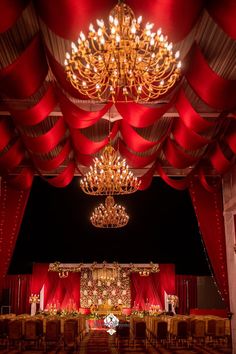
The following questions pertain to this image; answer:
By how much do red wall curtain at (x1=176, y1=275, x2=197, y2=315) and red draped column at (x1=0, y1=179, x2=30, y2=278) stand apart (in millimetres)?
9950

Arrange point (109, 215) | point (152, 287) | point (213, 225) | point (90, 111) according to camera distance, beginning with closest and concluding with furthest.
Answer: point (90, 111) < point (109, 215) < point (213, 225) < point (152, 287)

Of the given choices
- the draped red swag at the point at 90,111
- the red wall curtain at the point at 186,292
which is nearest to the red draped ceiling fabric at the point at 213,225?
the draped red swag at the point at 90,111

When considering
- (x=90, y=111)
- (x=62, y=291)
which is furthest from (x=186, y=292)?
(x=90, y=111)

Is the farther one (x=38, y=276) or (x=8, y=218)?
(x=38, y=276)

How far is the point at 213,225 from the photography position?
39.5ft

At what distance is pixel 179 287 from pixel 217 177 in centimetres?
808

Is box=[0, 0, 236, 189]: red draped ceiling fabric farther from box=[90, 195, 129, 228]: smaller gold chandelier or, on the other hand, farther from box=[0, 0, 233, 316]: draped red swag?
box=[90, 195, 129, 228]: smaller gold chandelier

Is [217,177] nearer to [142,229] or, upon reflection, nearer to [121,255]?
[142,229]

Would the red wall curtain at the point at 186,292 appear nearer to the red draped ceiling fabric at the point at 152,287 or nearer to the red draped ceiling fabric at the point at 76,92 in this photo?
the red draped ceiling fabric at the point at 152,287

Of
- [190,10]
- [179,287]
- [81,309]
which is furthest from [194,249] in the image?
[190,10]

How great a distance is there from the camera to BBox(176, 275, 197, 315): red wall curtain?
1908 centimetres

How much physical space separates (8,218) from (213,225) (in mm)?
5676

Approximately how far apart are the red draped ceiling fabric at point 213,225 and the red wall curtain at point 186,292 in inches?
308

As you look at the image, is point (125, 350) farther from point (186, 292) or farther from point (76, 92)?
point (186, 292)
